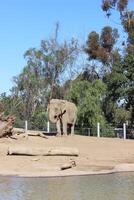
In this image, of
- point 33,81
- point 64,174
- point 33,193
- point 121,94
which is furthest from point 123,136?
point 33,81

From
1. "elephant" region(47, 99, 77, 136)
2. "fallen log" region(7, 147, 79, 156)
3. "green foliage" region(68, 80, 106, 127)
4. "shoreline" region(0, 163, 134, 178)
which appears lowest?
"shoreline" region(0, 163, 134, 178)

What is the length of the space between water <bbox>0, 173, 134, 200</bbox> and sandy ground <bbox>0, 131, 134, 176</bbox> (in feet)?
4.06

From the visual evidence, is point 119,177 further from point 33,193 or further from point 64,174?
point 33,193

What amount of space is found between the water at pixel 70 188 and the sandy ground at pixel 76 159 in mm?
1239

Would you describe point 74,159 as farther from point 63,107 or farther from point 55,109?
point 63,107

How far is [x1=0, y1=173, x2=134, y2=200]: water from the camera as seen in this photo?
14657 mm

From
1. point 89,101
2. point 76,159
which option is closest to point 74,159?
point 76,159

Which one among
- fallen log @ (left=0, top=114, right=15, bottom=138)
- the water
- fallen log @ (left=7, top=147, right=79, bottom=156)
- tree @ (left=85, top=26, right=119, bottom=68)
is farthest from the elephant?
tree @ (left=85, top=26, right=119, bottom=68)

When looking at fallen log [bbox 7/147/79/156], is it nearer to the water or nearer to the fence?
the water

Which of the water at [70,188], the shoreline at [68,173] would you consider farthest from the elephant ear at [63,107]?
the water at [70,188]

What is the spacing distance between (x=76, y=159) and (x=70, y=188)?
7.36 meters

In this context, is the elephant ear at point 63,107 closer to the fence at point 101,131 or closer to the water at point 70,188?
the fence at point 101,131

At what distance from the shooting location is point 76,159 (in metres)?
23.7

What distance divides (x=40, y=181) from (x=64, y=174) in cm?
175
